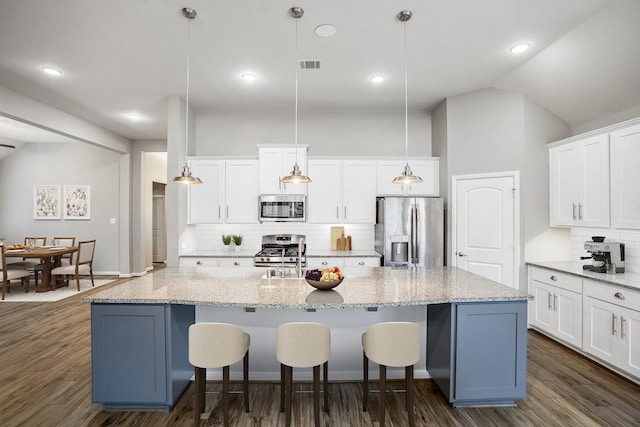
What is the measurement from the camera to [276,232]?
5449 millimetres

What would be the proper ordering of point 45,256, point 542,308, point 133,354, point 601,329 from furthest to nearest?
point 45,256 → point 542,308 → point 601,329 → point 133,354

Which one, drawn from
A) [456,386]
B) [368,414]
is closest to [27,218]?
[368,414]

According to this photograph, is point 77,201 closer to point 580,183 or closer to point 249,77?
point 249,77

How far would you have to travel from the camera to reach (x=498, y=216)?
446cm

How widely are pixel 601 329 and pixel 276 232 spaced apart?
420 centimetres

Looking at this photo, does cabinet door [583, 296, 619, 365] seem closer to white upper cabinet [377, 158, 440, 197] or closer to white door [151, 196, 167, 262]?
white upper cabinet [377, 158, 440, 197]

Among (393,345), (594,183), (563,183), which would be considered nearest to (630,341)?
(594,183)

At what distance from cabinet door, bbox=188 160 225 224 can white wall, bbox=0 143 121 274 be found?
3.89 meters

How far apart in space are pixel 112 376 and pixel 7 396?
1.18m

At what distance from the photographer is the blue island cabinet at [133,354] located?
8.19 ft

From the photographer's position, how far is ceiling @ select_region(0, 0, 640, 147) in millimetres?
2828

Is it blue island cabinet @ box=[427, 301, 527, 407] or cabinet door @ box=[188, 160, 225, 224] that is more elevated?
cabinet door @ box=[188, 160, 225, 224]

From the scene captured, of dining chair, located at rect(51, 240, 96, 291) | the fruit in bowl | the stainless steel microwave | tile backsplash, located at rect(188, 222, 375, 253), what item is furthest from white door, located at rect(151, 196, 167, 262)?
the fruit in bowl

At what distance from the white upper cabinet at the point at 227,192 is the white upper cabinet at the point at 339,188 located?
2.99 ft
